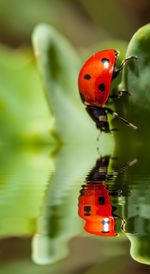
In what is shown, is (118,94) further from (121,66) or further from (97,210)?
(97,210)

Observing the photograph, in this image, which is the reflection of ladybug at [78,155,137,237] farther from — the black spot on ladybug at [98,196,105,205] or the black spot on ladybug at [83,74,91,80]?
the black spot on ladybug at [83,74,91,80]

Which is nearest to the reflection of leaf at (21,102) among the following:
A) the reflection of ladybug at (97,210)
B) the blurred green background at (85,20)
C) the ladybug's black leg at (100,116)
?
the blurred green background at (85,20)

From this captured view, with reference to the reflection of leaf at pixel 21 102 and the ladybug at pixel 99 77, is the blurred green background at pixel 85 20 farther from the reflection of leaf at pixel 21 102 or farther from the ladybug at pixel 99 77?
the ladybug at pixel 99 77

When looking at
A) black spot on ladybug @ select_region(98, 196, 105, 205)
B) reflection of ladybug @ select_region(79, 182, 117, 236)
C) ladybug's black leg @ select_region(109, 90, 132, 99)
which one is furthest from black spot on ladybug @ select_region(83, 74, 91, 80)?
black spot on ladybug @ select_region(98, 196, 105, 205)

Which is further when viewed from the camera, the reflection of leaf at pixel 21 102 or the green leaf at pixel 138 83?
the reflection of leaf at pixel 21 102

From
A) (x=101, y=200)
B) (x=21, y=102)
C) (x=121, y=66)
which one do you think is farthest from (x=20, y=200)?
(x=21, y=102)

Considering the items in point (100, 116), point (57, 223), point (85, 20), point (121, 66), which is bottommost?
point (57, 223)

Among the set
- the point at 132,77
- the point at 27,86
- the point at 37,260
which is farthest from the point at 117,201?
the point at 27,86
